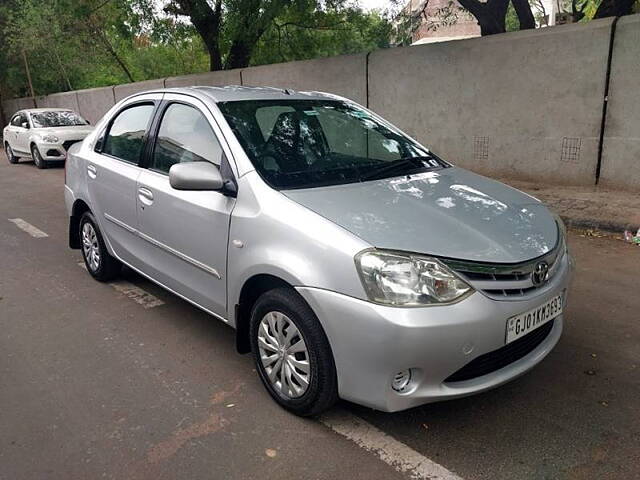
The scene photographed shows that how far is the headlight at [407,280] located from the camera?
238 cm

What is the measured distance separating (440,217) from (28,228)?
6474 mm

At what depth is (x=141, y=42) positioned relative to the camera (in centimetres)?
2014

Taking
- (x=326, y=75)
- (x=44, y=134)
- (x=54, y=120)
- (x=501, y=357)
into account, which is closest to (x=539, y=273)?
(x=501, y=357)

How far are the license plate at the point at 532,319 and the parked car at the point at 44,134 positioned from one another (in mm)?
13327

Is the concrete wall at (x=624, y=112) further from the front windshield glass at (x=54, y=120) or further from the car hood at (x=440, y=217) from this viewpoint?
the front windshield glass at (x=54, y=120)

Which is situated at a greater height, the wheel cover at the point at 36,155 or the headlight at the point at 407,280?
the headlight at the point at 407,280

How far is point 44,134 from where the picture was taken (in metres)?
13.8

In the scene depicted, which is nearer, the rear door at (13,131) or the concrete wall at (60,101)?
the rear door at (13,131)

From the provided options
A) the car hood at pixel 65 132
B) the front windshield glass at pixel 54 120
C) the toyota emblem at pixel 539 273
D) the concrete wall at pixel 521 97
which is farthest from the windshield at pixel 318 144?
the front windshield glass at pixel 54 120

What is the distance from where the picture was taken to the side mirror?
303cm

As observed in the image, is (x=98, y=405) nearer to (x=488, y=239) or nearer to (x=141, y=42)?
(x=488, y=239)

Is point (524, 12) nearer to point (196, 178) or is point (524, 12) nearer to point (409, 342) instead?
point (196, 178)

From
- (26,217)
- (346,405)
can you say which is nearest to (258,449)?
(346,405)

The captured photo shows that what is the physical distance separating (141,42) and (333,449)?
20484 mm
